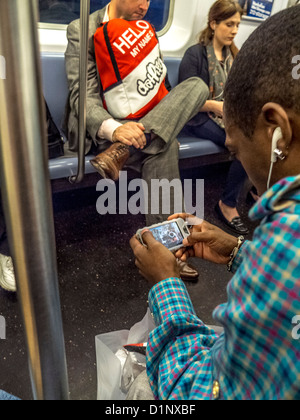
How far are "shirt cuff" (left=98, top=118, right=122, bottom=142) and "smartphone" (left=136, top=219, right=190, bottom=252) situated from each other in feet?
2.19

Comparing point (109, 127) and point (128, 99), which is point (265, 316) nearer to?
point (109, 127)

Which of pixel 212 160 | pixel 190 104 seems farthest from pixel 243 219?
pixel 190 104


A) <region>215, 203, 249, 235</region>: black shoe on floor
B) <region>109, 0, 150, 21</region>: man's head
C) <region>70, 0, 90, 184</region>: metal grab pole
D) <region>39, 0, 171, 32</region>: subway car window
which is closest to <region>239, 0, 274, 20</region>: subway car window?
<region>39, 0, 171, 32</region>: subway car window

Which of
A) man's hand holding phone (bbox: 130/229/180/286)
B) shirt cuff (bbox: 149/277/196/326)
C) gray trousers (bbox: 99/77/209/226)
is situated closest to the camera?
shirt cuff (bbox: 149/277/196/326)

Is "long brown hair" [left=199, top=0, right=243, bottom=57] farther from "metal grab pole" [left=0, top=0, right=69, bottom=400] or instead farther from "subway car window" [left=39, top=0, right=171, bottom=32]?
"metal grab pole" [left=0, top=0, right=69, bottom=400]

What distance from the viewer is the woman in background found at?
6.70 feet

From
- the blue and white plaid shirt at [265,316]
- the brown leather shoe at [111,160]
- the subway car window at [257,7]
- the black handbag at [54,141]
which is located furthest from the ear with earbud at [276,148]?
the subway car window at [257,7]

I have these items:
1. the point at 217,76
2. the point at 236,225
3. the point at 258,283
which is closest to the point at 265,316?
the point at 258,283

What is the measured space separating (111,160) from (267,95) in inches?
41.8

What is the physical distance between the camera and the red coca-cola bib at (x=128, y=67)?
1.54 metres

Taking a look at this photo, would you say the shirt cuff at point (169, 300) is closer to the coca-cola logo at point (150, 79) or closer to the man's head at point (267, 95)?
the man's head at point (267, 95)

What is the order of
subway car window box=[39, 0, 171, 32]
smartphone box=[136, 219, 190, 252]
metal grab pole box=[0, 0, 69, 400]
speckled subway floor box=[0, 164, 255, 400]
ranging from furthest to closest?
subway car window box=[39, 0, 171, 32] < speckled subway floor box=[0, 164, 255, 400] < smartphone box=[136, 219, 190, 252] < metal grab pole box=[0, 0, 69, 400]
